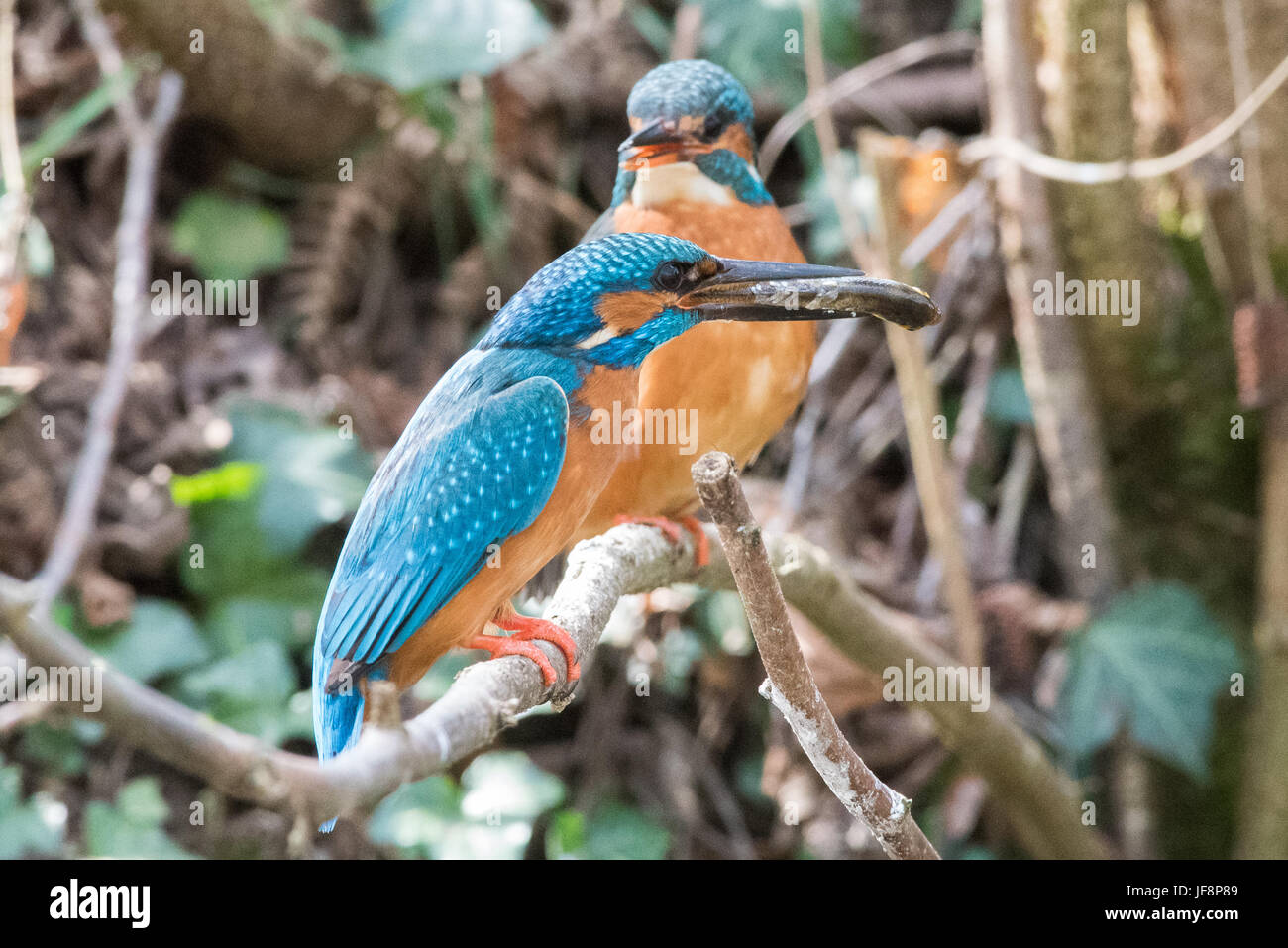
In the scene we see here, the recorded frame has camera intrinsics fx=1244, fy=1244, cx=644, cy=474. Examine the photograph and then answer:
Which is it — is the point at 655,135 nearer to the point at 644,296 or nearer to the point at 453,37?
the point at 644,296

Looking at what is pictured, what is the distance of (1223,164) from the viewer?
3.40 metres

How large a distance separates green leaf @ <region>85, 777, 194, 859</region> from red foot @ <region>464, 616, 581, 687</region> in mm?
1602

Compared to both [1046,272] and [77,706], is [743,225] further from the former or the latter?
[1046,272]

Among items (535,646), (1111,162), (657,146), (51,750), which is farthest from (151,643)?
(1111,162)

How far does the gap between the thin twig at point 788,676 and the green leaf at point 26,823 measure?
83.5 inches

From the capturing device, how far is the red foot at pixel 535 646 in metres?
1.58

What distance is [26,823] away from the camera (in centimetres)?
301

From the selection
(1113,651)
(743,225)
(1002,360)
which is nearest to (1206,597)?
(1113,651)

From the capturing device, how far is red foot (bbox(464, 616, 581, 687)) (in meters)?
1.58

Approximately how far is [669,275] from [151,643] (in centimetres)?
231

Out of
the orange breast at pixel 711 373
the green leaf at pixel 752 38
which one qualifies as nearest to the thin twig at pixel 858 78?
the green leaf at pixel 752 38

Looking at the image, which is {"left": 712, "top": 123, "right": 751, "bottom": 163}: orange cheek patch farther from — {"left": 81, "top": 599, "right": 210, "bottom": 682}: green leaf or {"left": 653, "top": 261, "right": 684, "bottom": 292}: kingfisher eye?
{"left": 81, "top": 599, "right": 210, "bottom": 682}: green leaf
